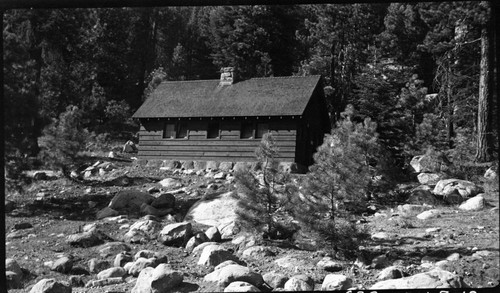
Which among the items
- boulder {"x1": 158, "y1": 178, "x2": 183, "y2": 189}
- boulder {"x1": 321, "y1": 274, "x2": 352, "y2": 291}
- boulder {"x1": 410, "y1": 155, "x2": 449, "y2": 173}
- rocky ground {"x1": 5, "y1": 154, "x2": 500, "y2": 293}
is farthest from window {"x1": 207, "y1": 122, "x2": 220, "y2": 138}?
boulder {"x1": 410, "y1": 155, "x2": 449, "y2": 173}

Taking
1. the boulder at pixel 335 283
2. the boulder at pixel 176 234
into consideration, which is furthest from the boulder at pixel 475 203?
the boulder at pixel 176 234

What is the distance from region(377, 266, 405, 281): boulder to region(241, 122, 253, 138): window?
5.75 feet

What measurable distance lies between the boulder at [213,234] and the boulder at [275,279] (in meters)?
1.25

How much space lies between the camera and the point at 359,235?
16.0 feet

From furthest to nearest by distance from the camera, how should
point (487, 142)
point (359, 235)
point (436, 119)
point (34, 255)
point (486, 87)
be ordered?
point (359, 235) → point (436, 119) → point (34, 255) → point (487, 142) → point (486, 87)

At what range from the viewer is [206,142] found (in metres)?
4.70

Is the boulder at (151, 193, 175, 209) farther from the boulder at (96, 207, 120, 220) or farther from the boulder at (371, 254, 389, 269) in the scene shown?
the boulder at (371, 254, 389, 269)

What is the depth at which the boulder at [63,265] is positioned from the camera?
14.0 feet

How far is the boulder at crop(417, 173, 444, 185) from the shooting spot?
17.7 ft

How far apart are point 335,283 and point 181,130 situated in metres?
2.14

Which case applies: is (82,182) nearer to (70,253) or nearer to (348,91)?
(70,253)

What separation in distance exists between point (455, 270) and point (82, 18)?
147 inches

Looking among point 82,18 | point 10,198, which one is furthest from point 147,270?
point 82,18

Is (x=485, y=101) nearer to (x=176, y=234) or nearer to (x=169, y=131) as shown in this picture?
(x=169, y=131)
